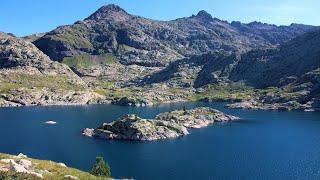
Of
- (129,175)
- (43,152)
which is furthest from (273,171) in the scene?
(43,152)

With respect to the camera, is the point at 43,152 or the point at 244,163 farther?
the point at 43,152

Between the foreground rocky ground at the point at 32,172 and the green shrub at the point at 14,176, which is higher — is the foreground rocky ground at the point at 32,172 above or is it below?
below

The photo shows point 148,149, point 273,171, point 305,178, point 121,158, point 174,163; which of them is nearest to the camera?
point 305,178

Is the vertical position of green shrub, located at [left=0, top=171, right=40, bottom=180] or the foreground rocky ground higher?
green shrub, located at [left=0, top=171, right=40, bottom=180]

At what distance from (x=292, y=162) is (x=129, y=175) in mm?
63266

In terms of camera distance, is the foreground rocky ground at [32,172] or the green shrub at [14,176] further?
the foreground rocky ground at [32,172]

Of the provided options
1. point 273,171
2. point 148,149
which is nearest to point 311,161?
point 273,171

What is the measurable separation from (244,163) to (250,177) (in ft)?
71.8

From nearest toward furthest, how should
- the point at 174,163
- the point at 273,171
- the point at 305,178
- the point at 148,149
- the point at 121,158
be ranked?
the point at 305,178
the point at 273,171
the point at 174,163
the point at 121,158
the point at 148,149

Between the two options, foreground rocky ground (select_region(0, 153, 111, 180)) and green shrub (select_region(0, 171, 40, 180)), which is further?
foreground rocky ground (select_region(0, 153, 111, 180))

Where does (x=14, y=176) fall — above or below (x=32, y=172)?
above

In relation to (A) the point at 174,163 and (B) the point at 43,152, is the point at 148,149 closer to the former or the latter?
(A) the point at 174,163

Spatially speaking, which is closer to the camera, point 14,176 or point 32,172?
point 14,176

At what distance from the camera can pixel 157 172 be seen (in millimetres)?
148375
